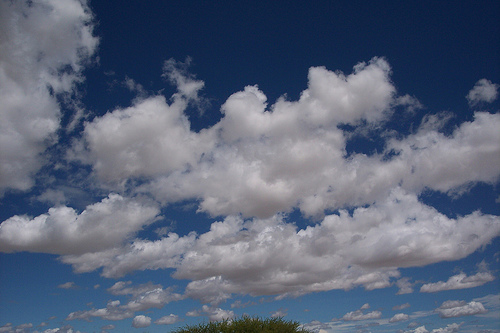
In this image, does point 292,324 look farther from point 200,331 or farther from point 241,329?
point 200,331

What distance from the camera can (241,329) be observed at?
84.6 meters

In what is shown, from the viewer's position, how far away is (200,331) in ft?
287

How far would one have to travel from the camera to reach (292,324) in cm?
8962

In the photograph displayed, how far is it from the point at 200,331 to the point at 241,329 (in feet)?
27.2

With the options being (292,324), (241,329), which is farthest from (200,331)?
(292,324)

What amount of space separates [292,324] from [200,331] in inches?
687

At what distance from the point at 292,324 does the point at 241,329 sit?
10.9 meters
